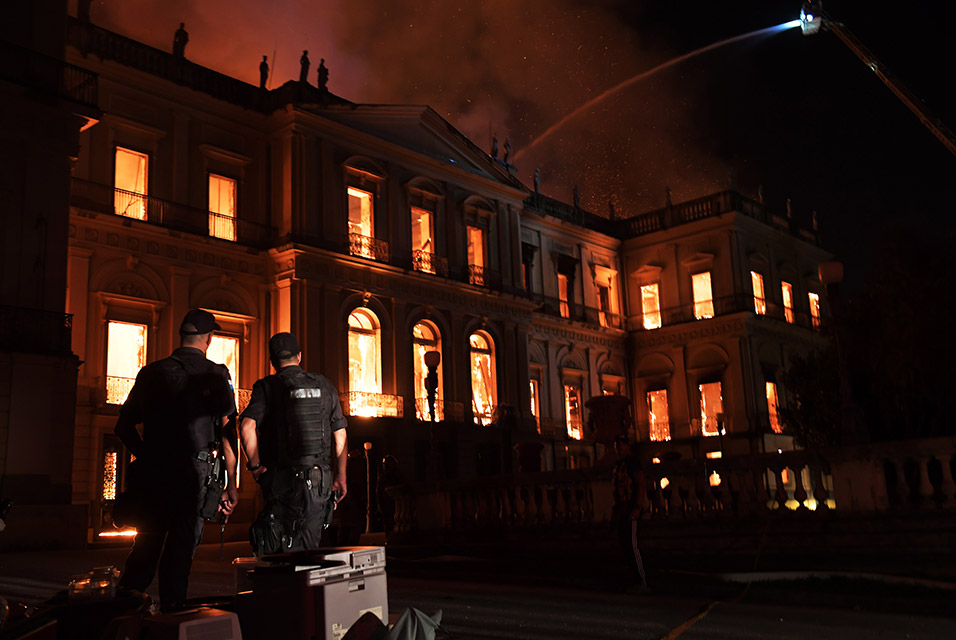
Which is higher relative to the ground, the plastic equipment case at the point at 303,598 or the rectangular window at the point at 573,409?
the rectangular window at the point at 573,409

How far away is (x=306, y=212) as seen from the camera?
25188mm

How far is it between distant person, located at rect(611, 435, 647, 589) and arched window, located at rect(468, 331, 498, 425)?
20.8 m

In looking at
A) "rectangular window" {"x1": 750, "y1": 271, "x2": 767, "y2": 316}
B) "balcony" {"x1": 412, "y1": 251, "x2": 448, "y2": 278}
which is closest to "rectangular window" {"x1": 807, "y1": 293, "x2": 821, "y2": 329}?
"rectangular window" {"x1": 750, "y1": 271, "x2": 767, "y2": 316}

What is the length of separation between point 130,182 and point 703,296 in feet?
78.3

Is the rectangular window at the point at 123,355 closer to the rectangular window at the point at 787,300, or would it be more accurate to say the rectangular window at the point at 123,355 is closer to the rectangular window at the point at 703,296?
the rectangular window at the point at 703,296

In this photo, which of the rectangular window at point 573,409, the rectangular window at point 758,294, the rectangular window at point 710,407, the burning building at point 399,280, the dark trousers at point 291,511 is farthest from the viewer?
the rectangular window at point 758,294

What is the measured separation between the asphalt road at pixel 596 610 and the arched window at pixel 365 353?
16229 mm

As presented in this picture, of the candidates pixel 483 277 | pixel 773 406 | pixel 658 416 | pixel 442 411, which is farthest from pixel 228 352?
pixel 773 406

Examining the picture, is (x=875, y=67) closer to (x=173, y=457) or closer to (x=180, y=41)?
(x=180, y=41)

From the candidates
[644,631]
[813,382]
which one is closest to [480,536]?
[644,631]

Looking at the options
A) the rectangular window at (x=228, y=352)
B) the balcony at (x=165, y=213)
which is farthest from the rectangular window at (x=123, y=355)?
the balcony at (x=165, y=213)

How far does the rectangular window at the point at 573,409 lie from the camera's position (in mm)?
35125

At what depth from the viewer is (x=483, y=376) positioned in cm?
3022

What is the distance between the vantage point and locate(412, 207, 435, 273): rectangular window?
2898cm
